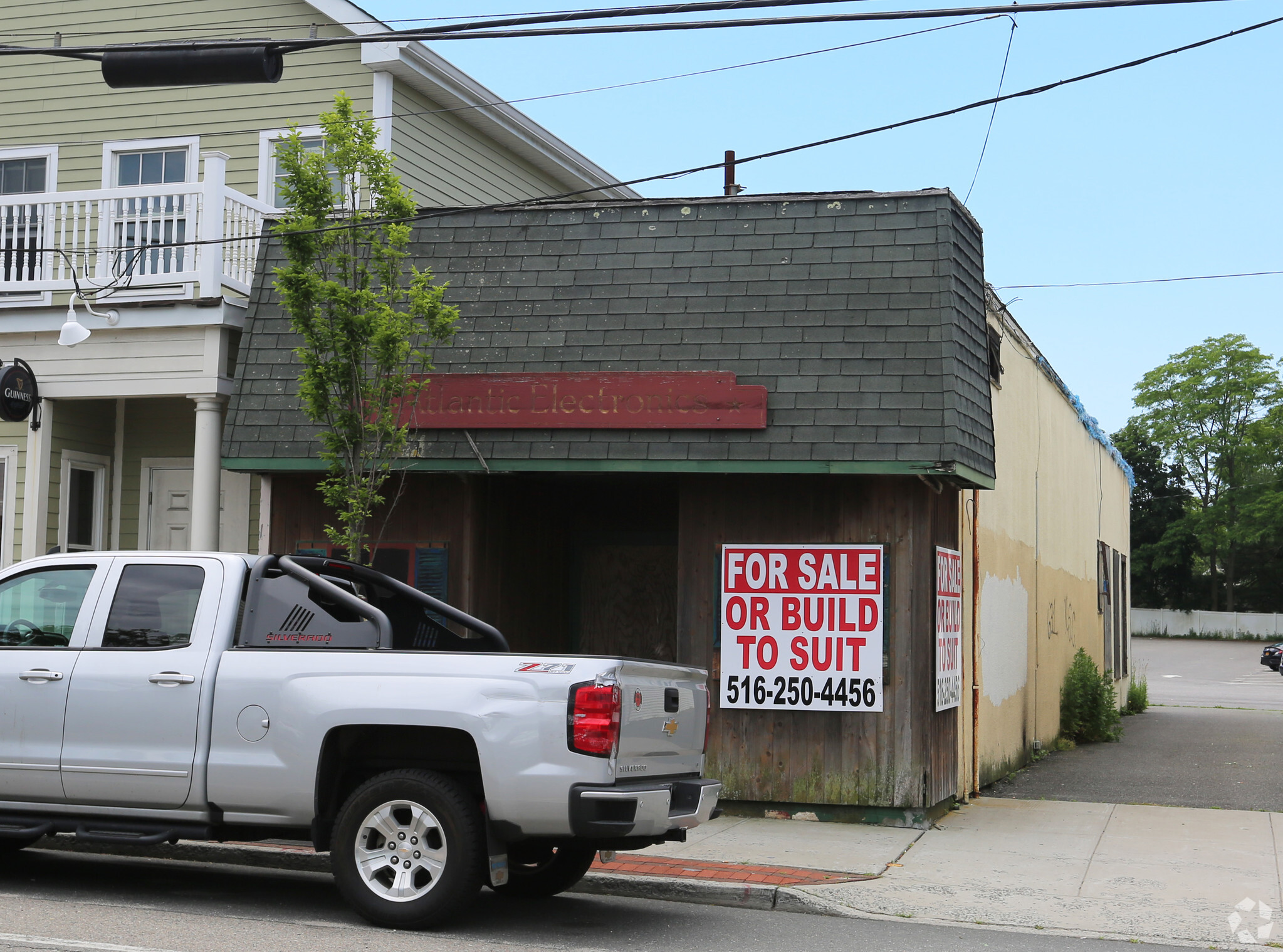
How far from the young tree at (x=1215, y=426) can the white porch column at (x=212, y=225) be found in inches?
2522

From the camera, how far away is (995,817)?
1103cm

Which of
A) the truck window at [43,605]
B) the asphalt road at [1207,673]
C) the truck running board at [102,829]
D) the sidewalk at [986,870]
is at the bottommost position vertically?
the asphalt road at [1207,673]

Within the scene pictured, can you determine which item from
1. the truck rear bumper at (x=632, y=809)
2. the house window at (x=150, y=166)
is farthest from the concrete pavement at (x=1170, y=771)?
the house window at (x=150, y=166)

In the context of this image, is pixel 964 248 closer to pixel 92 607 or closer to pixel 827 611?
pixel 827 611

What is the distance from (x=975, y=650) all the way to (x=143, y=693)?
7.54 metres

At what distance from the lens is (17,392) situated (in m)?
13.2

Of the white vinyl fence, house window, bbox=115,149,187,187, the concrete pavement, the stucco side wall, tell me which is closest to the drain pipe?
the stucco side wall

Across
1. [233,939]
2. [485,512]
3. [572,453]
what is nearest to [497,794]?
[233,939]

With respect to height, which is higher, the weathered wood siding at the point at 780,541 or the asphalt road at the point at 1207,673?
the weathered wood siding at the point at 780,541

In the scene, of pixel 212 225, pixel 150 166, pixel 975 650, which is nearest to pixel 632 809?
pixel 975 650

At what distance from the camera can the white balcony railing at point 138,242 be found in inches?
505

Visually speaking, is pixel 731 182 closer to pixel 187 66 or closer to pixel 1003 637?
pixel 1003 637

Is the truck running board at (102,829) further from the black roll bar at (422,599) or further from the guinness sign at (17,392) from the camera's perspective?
the guinness sign at (17,392)

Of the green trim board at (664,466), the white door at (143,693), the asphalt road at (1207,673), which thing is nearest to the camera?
the white door at (143,693)
